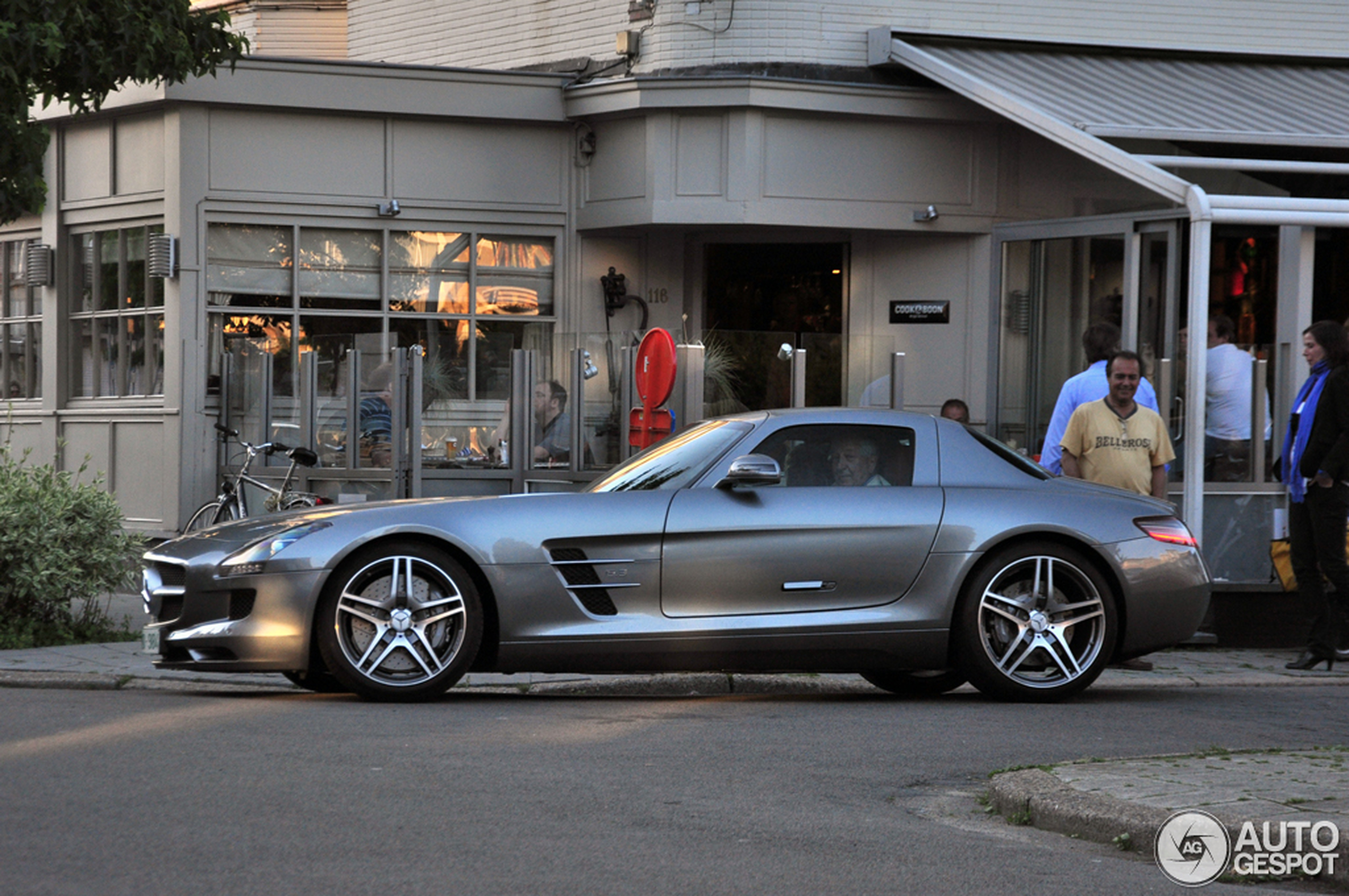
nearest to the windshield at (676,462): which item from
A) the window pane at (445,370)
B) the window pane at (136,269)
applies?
the window pane at (445,370)

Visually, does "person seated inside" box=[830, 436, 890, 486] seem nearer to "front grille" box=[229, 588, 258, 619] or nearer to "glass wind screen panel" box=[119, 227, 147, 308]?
"front grille" box=[229, 588, 258, 619]

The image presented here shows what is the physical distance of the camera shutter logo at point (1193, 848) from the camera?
5.20 metres

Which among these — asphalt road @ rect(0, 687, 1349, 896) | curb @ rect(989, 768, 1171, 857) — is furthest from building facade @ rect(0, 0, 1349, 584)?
curb @ rect(989, 768, 1171, 857)

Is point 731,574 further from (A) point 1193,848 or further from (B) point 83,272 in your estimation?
(B) point 83,272

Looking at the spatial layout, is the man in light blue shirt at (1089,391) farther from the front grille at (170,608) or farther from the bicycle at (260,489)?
the bicycle at (260,489)

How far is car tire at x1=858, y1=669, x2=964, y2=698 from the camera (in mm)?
9273

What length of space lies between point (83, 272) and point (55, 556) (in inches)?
262

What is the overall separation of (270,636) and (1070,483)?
387 centimetres

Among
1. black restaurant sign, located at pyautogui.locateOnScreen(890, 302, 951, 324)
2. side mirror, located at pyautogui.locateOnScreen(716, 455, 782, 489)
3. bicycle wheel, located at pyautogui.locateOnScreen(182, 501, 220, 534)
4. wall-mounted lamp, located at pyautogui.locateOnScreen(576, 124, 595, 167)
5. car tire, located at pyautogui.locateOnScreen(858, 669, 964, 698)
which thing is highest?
wall-mounted lamp, located at pyautogui.locateOnScreen(576, 124, 595, 167)

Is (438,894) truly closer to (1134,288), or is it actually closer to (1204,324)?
(1204,324)

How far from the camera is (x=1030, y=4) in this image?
16.0 m

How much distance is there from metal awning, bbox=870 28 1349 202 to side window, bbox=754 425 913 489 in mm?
4149

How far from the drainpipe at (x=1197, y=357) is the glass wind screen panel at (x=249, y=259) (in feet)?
24.4

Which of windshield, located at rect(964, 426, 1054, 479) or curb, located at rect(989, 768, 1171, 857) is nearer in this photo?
curb, located at rect(989, 768, 1171, 857)
